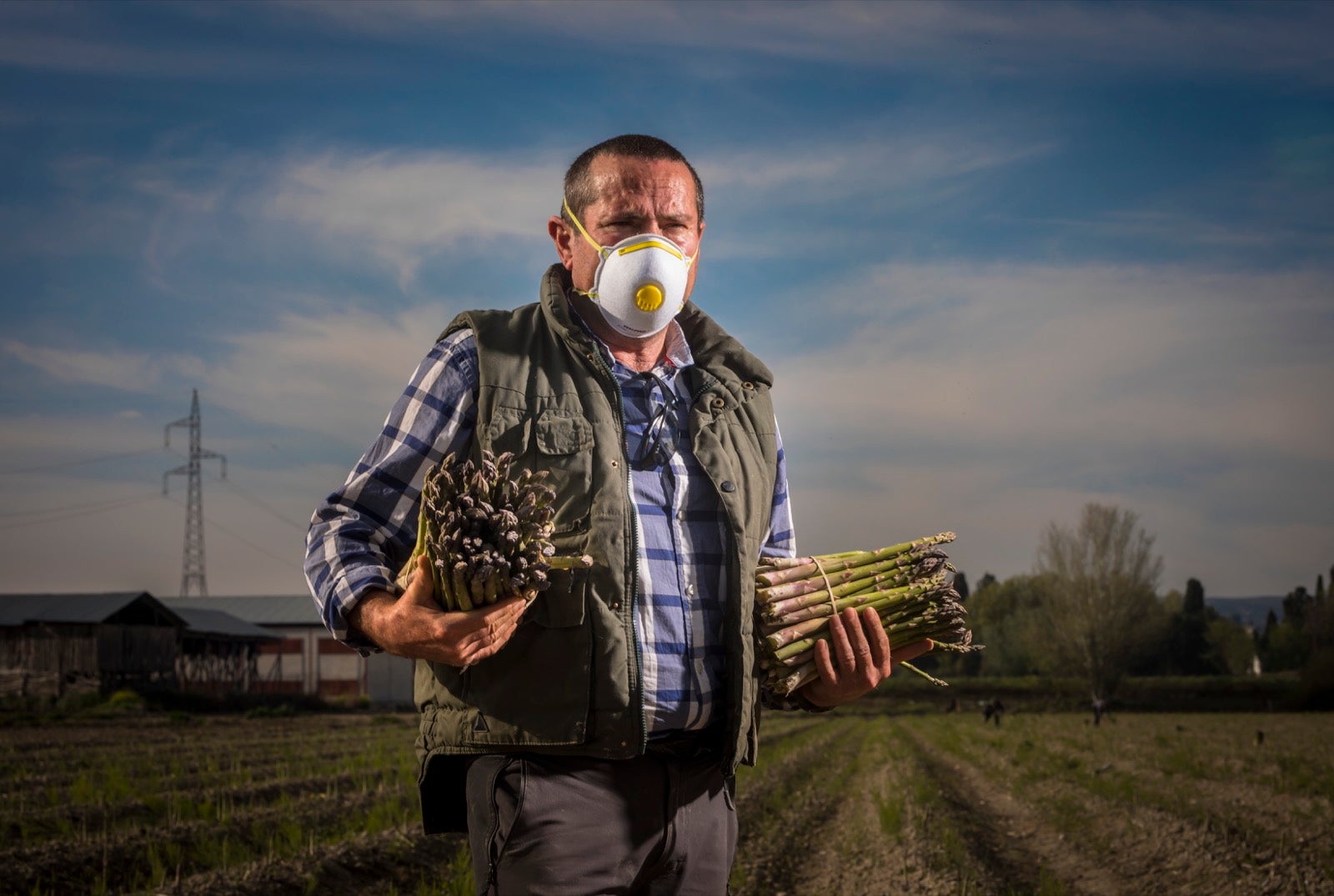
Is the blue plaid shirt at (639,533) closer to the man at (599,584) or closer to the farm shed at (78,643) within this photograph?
the man at (599,584)

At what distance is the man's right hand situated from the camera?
6.63 feet

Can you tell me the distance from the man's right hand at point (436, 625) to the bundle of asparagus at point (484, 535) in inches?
1.1

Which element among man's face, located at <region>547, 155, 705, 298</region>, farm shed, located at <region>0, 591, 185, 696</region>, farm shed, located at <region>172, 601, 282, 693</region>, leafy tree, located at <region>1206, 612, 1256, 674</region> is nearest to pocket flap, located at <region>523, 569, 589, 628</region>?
man's face, located at <region>547, 155, 705, 298</region>

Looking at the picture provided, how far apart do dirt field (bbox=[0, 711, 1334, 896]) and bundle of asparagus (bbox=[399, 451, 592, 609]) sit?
18.4 ft

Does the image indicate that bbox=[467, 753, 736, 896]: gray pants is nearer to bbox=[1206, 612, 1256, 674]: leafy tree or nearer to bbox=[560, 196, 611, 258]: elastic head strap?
bbox=[560, 196, 611, 258]: elastic head strap

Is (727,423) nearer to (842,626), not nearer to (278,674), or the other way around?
(842,626)

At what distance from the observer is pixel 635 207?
2.65 m

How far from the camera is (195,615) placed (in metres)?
44.6

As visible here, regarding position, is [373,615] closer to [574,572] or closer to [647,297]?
[574,572]

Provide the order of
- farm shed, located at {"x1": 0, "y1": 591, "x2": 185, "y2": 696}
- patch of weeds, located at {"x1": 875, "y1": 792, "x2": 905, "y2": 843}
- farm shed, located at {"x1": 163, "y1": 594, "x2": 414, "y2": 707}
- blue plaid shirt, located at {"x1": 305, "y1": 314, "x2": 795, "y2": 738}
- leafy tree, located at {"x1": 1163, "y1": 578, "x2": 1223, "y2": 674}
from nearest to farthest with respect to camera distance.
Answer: blue plaid shirt, located at {"x1": 305, "y1": 314, "x2": 795, "y2": 738} → patch of weeds, located at {"x1": 875, "y1": 792, "x2": 905, "y2": 843} → farm shed, located at {"x1": 0, "y1": 591, "x2": 185, "y2": 696} → farm shed, located at {"x1": 163, "y1": 594, "x2": 414, "y2": 707} → leafy tree, located at {"x1": 1163, "y1": 578, "x2": 1223, "y2": 674}

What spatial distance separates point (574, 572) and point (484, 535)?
0.22 metres

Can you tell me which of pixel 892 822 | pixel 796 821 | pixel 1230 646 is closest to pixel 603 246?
pixel 892 822

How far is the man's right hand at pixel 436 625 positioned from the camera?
202 centimetres

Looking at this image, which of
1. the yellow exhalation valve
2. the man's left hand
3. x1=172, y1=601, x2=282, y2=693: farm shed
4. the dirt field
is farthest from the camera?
x1=172, y1=601, x2=282, y2=693: farm shed
